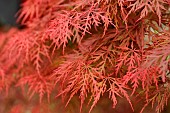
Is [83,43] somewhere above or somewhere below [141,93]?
above

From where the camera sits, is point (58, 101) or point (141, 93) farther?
point (58, 101)

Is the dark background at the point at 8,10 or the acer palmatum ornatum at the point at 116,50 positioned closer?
the acer palmatum ornatum at the point at 116,50

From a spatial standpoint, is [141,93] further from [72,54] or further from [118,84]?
[72,54]

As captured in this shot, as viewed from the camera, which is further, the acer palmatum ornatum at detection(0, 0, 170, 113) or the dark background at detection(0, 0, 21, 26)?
the dark background at detection(0, 0, 21, 26)

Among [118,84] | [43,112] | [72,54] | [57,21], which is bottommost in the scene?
[43,112]

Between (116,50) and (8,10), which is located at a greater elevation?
(8,10)

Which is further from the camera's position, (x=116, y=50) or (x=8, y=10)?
(x=8, y=10)

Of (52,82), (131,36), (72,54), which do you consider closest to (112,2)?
(131,36)

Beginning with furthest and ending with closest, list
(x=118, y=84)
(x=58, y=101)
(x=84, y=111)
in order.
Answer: (x=58, y=101), (x=84, y=111), (x=118, y=84)

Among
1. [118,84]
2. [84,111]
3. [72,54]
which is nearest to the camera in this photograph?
[118,84]

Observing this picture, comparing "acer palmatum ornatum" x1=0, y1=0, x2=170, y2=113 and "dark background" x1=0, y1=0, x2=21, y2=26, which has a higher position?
"dark background" x1=0, y1=0, x2=21, y2=26

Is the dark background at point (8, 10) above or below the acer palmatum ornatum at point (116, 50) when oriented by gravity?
above
